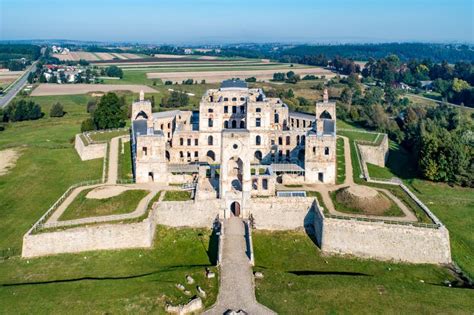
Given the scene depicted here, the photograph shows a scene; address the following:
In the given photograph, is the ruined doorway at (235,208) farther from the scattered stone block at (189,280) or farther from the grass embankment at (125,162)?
the grass embankment at (125,162)

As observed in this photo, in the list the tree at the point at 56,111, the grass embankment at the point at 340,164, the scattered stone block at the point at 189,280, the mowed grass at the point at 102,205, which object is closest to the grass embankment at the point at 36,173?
the mowed grass at the point at 102,205

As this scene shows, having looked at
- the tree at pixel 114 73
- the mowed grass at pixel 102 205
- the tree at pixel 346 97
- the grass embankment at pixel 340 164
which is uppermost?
the tree at pixel 114 73

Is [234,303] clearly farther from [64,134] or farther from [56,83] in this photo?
[56,83]

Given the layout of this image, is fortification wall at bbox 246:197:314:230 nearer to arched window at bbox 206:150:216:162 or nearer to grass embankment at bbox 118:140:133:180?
arched window at bbox 206:150:216:162

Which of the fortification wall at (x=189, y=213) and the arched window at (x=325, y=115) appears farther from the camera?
the arched window at (x=325, y=115)

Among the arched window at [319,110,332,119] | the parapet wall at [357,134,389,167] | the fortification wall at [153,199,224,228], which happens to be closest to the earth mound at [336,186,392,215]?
the fortification wall at [153,199,224,228]

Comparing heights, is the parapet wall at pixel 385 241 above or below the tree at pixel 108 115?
below

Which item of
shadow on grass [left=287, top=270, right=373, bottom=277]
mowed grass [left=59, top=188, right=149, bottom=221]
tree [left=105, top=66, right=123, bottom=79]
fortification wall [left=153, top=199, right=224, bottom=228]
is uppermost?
tree [left=105, top=66, right=123, bottom=79]
